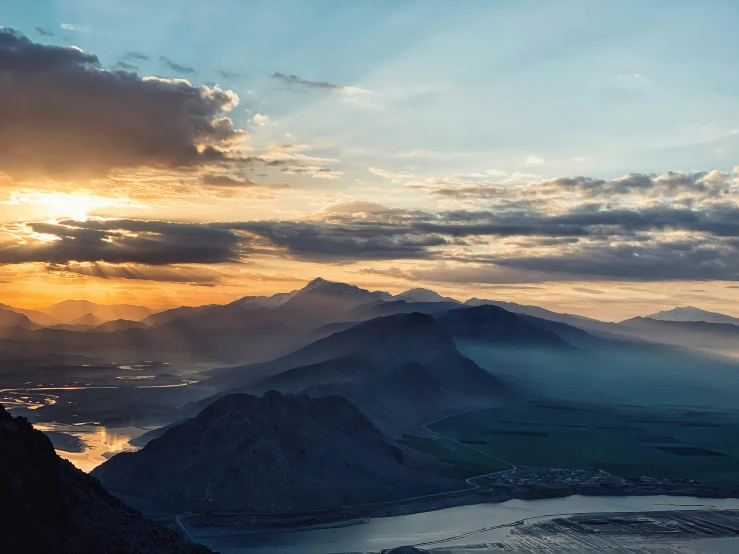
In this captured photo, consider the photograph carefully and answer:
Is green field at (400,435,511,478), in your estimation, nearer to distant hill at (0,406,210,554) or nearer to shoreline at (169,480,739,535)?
shoreline at (169,480,739,535)

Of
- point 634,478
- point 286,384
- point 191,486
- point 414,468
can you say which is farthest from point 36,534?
point 286,384

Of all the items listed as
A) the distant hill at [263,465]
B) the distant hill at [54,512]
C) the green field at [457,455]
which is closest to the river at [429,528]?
the distant hill at [263,465]

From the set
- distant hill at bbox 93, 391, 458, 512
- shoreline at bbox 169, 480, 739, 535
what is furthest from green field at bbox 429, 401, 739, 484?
distant hill at bbox 93, 391, 458, 512

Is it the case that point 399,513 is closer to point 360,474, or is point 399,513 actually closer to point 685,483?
point 360,474

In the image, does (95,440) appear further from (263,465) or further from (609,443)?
(609,443)

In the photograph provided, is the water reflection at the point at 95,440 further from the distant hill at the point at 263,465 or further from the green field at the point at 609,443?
the green field at the point at 609,443
